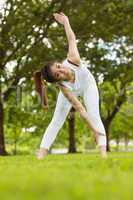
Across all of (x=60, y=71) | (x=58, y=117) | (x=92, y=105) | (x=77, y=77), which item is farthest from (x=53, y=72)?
(x=58, y=117)

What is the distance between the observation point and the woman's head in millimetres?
8859

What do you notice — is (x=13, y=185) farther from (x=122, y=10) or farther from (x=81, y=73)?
(x=122, y=10)

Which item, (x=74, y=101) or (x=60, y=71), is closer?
(x=60, y=71)

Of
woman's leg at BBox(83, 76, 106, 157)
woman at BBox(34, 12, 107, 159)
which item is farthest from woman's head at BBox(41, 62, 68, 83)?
woman's leg at BBox(83, 76, 106, 157)

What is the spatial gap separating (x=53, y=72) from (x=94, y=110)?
3.37ft

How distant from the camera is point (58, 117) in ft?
32.0

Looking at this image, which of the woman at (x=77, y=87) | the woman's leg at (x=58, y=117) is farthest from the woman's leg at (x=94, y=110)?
the woman's leg at (x=58, y=117)

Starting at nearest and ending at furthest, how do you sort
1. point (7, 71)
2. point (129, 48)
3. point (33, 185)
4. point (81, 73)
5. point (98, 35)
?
1. point (33, 185)
2. point (81, 73)
3. point (98, 35)
4. point (7, 71)
5. point (129, 48)

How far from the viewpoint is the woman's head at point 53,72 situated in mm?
8859

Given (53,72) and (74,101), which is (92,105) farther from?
(53,72)

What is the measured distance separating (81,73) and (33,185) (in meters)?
5.63

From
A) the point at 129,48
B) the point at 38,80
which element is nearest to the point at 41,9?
the point at 129,48

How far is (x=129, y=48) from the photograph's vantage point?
36.1 meters

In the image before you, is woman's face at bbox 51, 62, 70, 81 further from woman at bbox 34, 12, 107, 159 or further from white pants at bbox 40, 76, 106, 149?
white pants at bbox 40, 76, 106, 149
